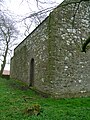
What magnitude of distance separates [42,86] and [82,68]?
239 centimetres

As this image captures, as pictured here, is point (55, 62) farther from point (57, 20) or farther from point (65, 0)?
point (65, 0)

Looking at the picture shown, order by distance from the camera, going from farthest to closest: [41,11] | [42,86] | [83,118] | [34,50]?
[34,50]
[42,86]
[83,118]
[41,11]

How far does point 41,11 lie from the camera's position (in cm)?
592

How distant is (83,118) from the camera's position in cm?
665

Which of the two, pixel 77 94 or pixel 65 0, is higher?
pixel 65 0

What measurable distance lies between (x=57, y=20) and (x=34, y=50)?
3.22 metres

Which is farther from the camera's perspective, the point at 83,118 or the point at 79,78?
the point at 79,78

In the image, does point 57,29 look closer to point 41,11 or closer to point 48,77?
point 48,77

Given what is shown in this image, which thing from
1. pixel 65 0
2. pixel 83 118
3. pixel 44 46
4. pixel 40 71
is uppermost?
pixel 65 0

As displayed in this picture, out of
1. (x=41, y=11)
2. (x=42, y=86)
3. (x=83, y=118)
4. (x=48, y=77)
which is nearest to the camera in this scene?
(x=41, y=11)

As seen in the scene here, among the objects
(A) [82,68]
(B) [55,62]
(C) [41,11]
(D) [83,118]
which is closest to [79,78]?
(A) [82,68]

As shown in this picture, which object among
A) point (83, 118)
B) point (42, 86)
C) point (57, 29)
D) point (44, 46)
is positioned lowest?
point (83, 118)

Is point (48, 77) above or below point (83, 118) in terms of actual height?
above

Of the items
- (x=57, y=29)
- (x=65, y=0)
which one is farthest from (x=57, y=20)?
(x=65, y=0)
